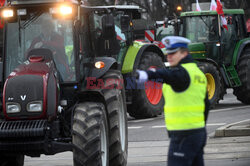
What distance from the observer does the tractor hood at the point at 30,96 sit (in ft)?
30.4

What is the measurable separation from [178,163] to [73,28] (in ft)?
13.0

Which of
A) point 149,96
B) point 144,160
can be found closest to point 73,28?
point 144,160

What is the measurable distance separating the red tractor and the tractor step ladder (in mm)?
10104

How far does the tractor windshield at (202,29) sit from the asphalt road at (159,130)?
1.99 metres

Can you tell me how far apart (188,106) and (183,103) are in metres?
0.06

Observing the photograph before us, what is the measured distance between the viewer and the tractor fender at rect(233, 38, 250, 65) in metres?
20.8

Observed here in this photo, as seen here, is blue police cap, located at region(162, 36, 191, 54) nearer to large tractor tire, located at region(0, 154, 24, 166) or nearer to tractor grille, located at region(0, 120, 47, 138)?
tractor grille, located at region(0, 120, 47, 138)

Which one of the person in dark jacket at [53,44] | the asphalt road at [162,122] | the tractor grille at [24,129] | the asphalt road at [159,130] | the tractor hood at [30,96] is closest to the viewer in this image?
the tractor grille at [24,129]

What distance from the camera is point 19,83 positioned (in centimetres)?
935

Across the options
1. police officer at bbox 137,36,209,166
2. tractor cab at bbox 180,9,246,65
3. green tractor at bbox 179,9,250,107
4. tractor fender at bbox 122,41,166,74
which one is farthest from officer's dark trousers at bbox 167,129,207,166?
tractor cab at bbox 180,9,246,65

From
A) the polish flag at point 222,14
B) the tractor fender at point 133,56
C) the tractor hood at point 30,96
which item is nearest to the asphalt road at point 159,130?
the tractor fender at point 133,56

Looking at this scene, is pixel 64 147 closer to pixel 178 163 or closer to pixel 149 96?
pixel 178 163

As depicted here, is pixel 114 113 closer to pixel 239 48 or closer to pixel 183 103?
pixel 183 103

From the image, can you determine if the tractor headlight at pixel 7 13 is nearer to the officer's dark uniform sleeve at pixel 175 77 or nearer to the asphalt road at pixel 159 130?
the asphalt road at pixel 159 130
